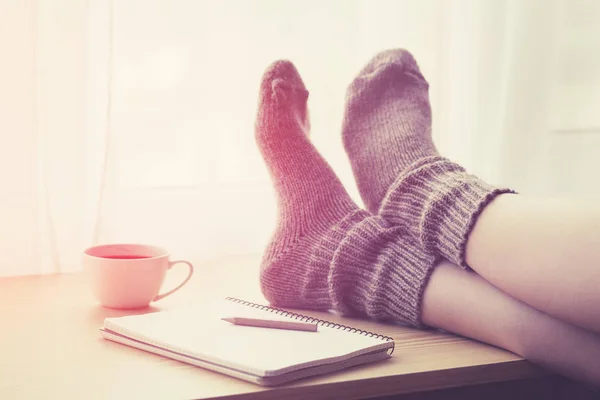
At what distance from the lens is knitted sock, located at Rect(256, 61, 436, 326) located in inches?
30.3

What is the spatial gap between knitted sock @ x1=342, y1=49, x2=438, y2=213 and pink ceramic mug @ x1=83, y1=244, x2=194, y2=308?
32 centimetres

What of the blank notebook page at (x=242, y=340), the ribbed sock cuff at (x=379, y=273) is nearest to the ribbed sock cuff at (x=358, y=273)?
the ribbed sock cuff at (x=379, y=273)

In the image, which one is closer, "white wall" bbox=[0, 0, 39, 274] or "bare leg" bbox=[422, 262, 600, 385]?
"bare leg" bbox=[422, 262, 600, 385]

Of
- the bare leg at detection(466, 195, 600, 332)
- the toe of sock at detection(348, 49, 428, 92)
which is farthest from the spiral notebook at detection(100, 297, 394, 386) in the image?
the toe of sock at detection(348, 49, 428, 92)

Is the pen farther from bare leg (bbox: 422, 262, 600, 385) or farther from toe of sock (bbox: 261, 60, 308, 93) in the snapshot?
toe of sock (bbox: 261, 60, 308, 93)

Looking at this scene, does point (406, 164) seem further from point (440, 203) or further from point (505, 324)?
point (505, 324)

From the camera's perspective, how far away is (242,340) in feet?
2.06

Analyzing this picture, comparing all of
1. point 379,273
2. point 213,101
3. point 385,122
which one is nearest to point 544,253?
point 379,273

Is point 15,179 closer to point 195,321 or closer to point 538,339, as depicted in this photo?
point 195,321

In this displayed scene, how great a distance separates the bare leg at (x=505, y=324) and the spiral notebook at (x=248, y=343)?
95 millimetres

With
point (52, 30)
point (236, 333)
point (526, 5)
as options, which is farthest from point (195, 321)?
point (526, 5)

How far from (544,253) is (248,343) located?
0.27 m

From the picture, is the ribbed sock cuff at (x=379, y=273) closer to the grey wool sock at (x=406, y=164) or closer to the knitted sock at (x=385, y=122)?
the grey wool sock at (x=406, y=164)

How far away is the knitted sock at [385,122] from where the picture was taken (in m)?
0.97
